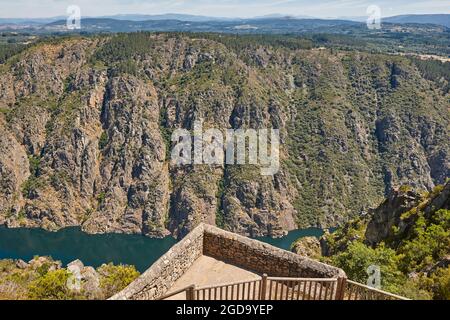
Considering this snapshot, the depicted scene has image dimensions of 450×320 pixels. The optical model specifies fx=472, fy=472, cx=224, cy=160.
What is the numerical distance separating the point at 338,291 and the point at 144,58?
158085 millimetres

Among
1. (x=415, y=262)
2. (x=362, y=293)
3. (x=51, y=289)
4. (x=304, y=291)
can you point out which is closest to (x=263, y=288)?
(x=304, y=291)

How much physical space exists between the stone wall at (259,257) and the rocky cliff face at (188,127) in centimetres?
12529

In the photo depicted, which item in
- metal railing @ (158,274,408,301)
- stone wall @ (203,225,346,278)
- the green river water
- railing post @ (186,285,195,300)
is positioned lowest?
the green river water

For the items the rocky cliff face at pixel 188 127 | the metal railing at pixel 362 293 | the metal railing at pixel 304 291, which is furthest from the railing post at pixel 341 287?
the rocky cliff face at pixel 188 127

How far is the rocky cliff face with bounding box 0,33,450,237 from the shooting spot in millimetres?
146625

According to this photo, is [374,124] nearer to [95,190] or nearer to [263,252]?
[95,190]

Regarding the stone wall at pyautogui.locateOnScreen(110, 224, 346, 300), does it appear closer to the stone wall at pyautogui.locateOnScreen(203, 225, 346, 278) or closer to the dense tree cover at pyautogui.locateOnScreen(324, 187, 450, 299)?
the stone wall at pyautogui.locateOnScreen(203, 225, 346, 278)

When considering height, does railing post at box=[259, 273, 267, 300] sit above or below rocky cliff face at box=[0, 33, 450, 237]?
above

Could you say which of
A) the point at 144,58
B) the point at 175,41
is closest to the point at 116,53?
the point at 144,58

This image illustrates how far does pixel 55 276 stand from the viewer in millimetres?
23312

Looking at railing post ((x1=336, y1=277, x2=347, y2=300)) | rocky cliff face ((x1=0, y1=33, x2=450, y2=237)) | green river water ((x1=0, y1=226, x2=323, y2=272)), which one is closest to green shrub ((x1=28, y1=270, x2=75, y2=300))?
railing post ((x1=336, y1=277, x2=347, y2=300))

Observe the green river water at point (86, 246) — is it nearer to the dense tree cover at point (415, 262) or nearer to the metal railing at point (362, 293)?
the dense tree cover at point (415, 262)

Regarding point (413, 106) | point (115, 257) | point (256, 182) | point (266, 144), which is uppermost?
point (413, 106)

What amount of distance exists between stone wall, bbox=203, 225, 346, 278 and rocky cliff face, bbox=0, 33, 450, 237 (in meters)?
125
